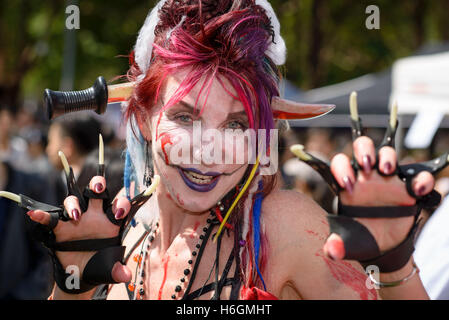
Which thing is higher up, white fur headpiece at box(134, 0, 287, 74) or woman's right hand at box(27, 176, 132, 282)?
white fur headpiece at box(134, 0, 287, 74)

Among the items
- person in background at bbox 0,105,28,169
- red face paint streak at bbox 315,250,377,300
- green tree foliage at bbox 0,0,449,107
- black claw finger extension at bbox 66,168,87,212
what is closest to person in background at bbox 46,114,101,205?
person in background at bbox 0,105,28,169

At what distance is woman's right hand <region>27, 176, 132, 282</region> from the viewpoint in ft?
4.69

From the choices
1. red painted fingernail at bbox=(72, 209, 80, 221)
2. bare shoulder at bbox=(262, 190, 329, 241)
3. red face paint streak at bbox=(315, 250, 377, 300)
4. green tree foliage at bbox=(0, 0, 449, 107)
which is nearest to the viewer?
red painted fingernail at bbox=(72, 209, 80, 221)

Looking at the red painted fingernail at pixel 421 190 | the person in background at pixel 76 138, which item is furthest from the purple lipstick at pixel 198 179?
the person in background at pixel 76 138

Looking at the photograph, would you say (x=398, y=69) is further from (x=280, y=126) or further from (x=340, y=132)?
(x=340, y=132)

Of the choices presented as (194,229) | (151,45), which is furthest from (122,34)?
(194,229)

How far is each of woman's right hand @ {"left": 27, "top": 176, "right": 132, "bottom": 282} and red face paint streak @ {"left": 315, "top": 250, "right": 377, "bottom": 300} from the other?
58cm

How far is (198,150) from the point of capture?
1.58 m

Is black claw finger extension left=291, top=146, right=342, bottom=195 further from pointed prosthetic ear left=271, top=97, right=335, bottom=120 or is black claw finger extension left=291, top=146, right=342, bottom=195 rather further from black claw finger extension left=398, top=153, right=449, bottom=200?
pointed prosthetic ear left=271, top=97, right=335, bottom=120

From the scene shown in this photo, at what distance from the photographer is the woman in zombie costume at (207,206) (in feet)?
4.72

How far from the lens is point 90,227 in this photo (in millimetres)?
1438

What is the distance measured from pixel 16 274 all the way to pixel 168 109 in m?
2.52

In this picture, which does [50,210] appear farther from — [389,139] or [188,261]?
[389,139]
